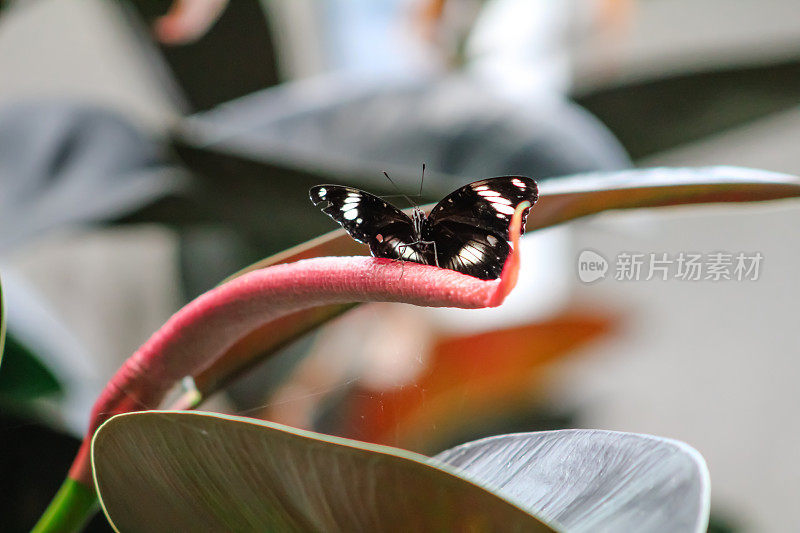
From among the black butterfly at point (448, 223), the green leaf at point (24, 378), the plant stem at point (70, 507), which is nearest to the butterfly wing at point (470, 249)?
the black butterfly at point (448, 223)

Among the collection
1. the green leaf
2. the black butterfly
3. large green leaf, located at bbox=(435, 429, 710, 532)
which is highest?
the black butterfly

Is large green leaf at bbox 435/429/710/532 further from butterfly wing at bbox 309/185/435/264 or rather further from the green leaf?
the green leaf

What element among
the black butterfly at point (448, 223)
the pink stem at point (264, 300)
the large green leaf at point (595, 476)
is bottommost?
the large green leaf at point (595, 476)

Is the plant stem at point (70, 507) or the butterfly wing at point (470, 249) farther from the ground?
the butterfly wing at point (470, 249)

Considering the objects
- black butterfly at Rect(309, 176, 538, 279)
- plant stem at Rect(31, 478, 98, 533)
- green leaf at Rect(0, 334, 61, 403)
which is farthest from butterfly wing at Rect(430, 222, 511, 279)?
green leaf at Rect(0, 334, 61, 403)

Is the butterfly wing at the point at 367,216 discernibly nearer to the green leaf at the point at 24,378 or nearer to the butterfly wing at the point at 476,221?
the butterfly wing at the point at 476,221

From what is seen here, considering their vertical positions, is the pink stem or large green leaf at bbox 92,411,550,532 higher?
the pink stem

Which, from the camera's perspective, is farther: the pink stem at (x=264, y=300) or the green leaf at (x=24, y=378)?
the green leaf at (x=24, y=378)
